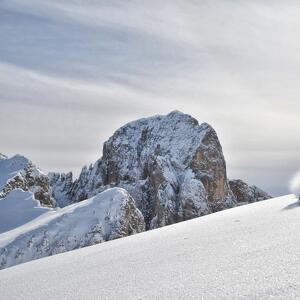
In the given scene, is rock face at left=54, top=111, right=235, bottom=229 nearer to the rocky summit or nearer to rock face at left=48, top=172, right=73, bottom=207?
the rocky summit

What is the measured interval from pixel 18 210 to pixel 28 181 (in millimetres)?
28993

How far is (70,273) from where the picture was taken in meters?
6.12

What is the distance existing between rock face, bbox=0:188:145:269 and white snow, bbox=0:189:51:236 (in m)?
1.60

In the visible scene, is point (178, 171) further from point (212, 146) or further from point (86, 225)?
point (86, 225)

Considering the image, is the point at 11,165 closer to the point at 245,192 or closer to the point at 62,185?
the point at 245,192

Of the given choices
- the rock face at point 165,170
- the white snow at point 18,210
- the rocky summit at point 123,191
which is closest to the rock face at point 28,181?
the rocky summit at point 123,191

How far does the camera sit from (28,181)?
5738cm

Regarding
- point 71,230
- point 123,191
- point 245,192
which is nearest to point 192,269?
point 71,230

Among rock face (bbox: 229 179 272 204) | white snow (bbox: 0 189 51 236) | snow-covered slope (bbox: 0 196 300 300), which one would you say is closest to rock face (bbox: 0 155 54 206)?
white snow (bbox: 0 189 51 236)

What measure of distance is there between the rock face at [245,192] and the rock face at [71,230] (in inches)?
3235

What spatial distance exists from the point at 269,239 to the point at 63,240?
17569 mm

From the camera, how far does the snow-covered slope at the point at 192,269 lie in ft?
12.1

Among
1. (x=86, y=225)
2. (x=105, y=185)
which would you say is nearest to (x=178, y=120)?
(x=105, y=185)

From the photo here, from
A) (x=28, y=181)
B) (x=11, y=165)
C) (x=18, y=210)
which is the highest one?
(x=11, y=165)
